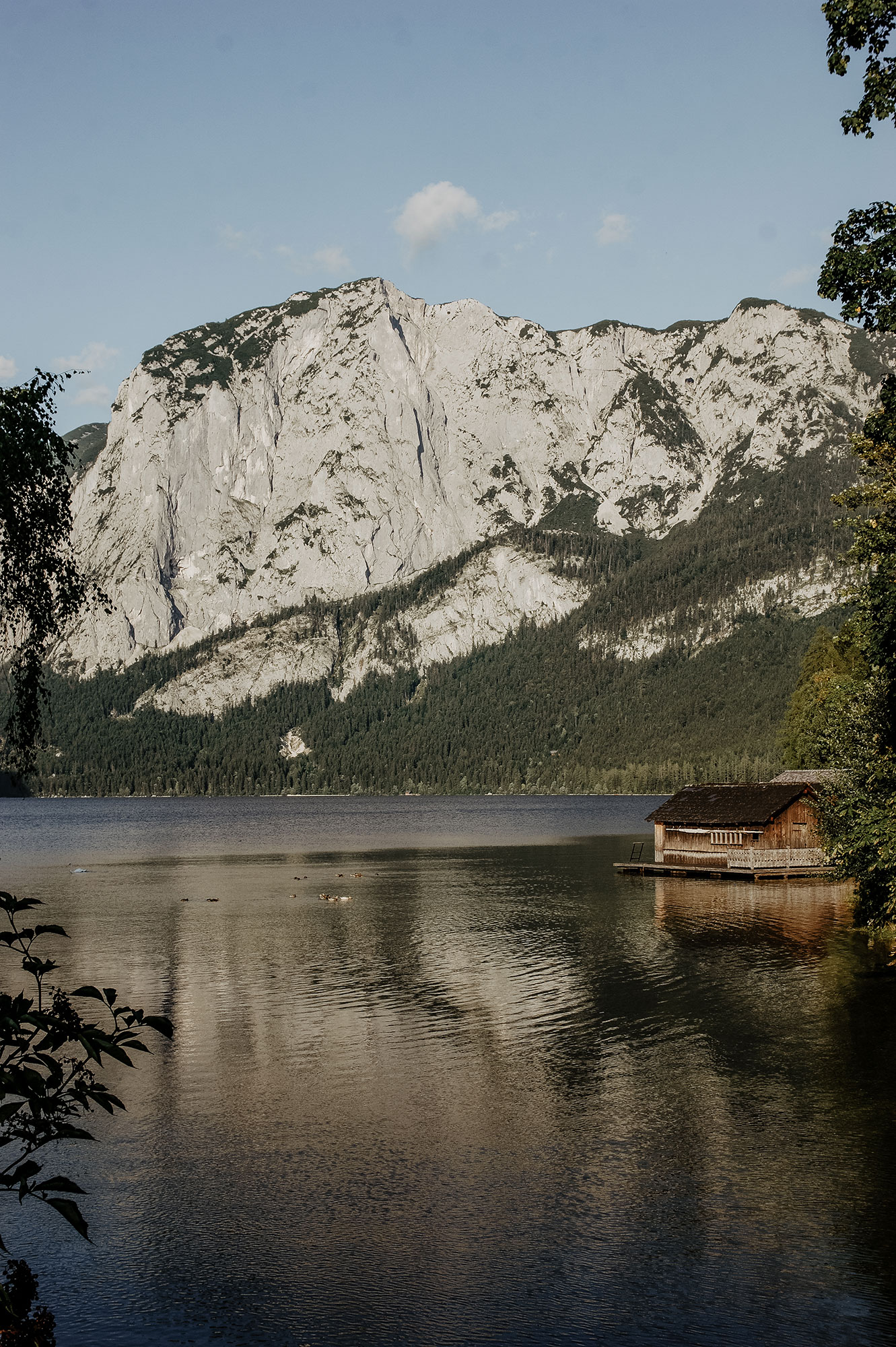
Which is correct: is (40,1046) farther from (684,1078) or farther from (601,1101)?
(684,1078)

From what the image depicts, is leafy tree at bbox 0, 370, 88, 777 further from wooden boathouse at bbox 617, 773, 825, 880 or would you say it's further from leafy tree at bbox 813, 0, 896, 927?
wooden boathouse at bbox 617, 773, 825, 880

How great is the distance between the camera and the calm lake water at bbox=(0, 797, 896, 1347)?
15812 millimetres

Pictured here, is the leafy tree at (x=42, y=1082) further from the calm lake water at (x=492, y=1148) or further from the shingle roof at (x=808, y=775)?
the shingle roof at (x=808, y=775)

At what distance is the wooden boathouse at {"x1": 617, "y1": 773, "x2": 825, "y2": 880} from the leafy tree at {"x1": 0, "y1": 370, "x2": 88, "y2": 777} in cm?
6716

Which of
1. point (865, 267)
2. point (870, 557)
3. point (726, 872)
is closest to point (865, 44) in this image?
point (865, 267)

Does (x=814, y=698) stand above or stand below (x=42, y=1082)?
above

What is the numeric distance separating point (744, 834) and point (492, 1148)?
2467 inches

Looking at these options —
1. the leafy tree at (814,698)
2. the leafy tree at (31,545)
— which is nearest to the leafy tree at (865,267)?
the leafy tree at (31,545)

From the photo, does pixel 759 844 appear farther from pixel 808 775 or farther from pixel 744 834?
pixel 808 775

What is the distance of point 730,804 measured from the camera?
274 ft

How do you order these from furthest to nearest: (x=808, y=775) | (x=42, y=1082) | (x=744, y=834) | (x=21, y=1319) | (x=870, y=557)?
(x=808, y=775) < (x=744, y=834) < (x=870, y=557) < (x=21, y=1319) < (x=42, y=1082)

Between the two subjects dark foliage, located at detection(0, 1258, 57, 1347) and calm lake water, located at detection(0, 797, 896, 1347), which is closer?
dark foliage, located at detection(0, 1258, 57, 1347)

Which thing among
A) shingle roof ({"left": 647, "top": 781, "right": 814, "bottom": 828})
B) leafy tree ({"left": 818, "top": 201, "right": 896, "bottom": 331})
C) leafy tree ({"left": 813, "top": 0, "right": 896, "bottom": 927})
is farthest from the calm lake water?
shingle roof ({"left": 647, "top": 781, "right": 814, "bottom": 828})

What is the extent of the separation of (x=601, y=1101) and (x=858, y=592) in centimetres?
1587
